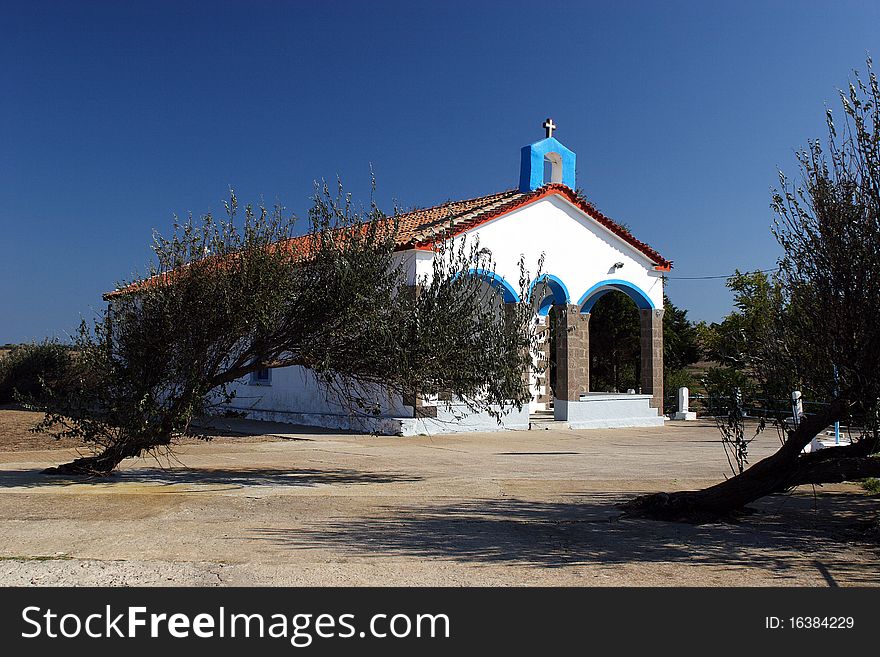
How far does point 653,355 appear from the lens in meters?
22.5

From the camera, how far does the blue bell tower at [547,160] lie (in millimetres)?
21812

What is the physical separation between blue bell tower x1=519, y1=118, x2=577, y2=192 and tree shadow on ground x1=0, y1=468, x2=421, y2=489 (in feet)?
40.4

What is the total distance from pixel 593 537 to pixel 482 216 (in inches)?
481

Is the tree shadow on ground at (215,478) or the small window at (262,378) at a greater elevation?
the small window at (262,378)

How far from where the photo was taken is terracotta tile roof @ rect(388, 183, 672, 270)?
17.9 m

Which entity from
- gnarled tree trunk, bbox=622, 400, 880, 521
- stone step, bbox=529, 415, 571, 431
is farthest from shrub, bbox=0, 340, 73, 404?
gnarled tree trunk, bbox=622, 400, 880, 521

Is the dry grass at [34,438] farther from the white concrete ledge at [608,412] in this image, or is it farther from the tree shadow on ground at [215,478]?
the white concrete ledge at [608,412]

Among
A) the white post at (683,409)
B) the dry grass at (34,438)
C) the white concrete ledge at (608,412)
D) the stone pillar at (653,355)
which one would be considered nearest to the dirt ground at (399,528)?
the dry grass at (34,438)

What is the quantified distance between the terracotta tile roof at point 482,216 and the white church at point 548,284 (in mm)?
31

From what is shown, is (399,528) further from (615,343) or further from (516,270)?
(615,343)

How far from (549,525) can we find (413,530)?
1.38 meters

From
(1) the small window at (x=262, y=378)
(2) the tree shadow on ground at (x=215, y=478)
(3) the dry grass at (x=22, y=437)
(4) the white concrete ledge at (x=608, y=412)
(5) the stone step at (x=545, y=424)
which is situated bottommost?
(2) the tree shadow on ground at (x=215, y=478)

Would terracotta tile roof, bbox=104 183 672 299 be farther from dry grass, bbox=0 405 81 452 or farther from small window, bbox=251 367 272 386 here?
dry grass, bbox=0 405 81 452

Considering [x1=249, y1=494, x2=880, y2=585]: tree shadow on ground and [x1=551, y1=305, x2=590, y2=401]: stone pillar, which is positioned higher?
[x1=551, y1=305, x2=590, y2=401]: stone pillar
